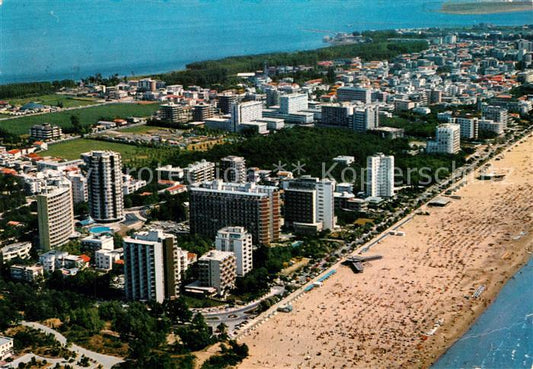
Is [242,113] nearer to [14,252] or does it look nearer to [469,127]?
[469,127]

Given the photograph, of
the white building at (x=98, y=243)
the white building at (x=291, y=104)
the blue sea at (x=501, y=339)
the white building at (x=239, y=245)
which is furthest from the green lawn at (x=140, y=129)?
the blue sea at (x=501, y=339)

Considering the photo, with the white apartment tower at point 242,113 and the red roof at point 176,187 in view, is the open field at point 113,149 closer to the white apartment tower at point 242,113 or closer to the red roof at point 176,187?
the red roof at point 176,187

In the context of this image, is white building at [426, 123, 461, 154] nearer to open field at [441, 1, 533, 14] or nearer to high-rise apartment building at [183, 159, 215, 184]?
high-rise apartment building at [183, 159, 215, 184]

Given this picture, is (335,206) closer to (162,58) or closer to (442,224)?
(442,224)

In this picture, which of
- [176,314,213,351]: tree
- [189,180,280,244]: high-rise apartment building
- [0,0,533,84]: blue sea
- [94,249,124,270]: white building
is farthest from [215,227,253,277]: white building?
[0,0,533,84]: blue sea

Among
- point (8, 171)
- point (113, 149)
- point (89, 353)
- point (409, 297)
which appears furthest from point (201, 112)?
point (89, 353)

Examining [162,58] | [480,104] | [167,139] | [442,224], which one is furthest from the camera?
[162,58]

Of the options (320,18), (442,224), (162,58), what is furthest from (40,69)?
(320,18)
